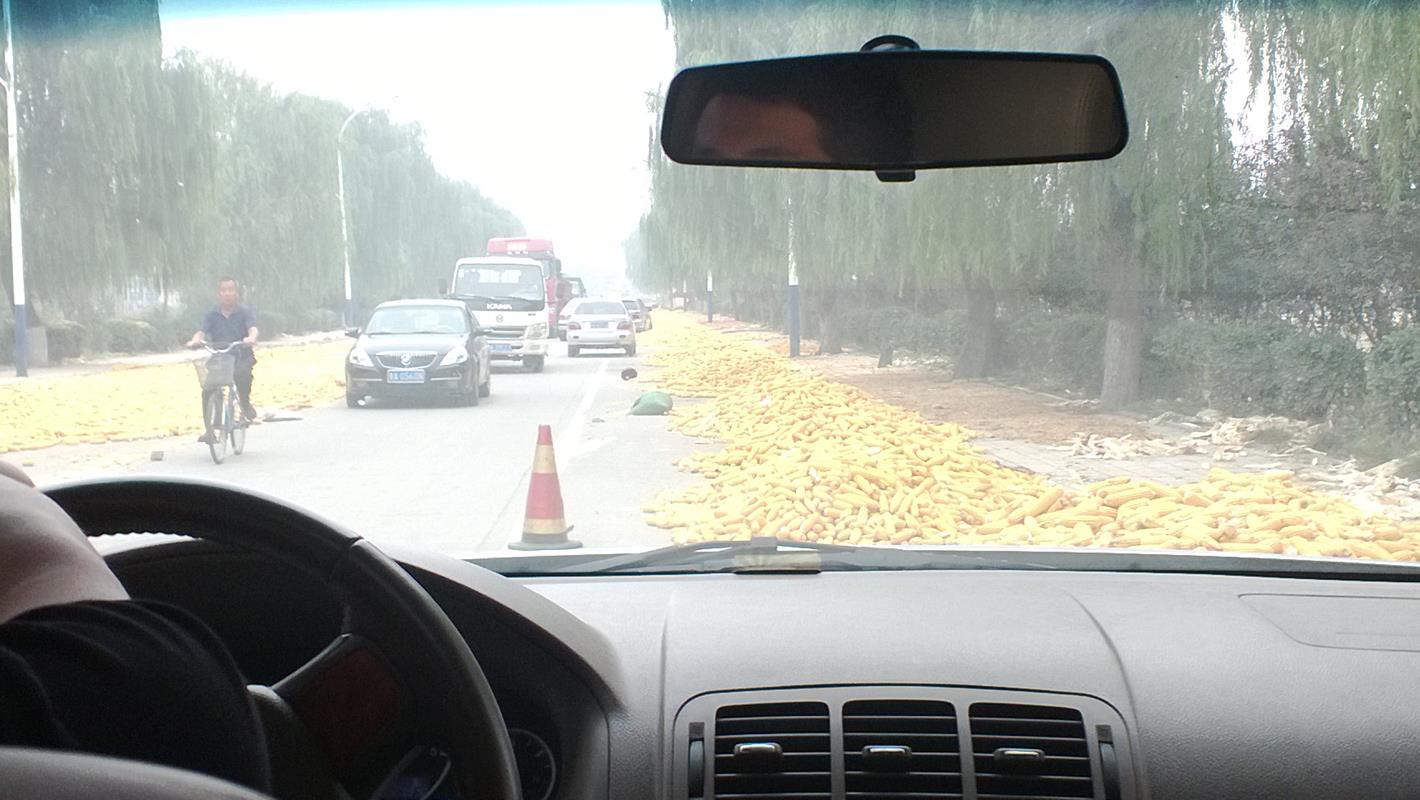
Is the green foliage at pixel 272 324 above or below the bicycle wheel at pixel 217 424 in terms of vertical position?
above

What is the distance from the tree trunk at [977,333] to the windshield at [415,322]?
10.9 feet

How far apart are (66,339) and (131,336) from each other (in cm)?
90

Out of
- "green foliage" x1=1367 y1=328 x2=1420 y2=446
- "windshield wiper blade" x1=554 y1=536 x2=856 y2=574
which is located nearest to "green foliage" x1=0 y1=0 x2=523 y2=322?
"windshield wiper blade" x1=554 y1=536 x2=856 y2=574

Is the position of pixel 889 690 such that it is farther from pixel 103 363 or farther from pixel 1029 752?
pixel 103 363

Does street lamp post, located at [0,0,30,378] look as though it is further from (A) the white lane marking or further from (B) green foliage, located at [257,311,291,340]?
(A) the white lane marking

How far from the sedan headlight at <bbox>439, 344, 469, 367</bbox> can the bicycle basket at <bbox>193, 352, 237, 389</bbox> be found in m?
2.66

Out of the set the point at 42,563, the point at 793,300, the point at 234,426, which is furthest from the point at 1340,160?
the point at 42,563

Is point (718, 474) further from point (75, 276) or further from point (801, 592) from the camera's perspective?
point (75, 276)

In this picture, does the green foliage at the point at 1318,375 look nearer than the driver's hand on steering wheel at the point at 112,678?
No

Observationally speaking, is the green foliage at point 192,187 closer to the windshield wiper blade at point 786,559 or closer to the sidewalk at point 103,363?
the sidewalk at point 103,363

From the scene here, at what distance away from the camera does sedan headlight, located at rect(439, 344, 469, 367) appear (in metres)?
9.42

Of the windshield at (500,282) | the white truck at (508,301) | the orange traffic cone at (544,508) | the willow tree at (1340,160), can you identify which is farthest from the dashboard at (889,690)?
the windshield at (500,282)

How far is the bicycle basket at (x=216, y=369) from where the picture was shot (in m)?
6.58

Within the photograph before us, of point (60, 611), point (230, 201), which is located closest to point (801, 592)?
point (60, 611)
